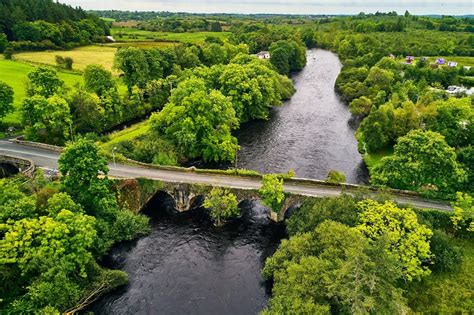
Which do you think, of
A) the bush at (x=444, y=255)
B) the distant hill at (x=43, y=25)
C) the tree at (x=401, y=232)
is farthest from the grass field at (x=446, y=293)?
the distant hill at (x=43, y=25)

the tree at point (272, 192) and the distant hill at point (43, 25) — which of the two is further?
the distant hill at point (43, 25)

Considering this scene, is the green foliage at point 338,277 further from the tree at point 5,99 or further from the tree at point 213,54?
the tree at point 213,54

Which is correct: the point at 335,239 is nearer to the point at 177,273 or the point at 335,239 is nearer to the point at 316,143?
the point at 177,273

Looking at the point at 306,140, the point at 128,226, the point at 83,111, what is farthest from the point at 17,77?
the point at 306,140

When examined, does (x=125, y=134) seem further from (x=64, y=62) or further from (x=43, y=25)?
(x=43, y=25)

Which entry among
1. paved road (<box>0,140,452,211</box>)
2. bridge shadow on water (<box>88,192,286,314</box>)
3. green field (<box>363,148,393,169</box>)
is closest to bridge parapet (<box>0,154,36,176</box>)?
paved road (<box>0,140,452,211</box>)
